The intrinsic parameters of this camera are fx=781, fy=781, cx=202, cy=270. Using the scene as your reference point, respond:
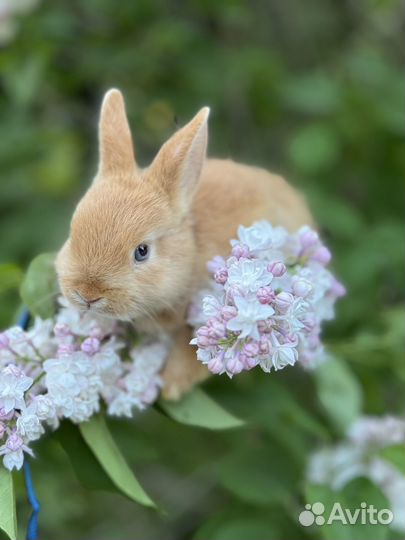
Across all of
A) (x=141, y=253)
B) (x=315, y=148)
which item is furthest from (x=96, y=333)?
(x=315, y=148)

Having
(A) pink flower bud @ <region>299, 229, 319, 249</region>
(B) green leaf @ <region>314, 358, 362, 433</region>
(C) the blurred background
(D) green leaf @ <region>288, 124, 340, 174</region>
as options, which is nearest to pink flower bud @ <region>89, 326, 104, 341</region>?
(A) pink flower bud @ <region>299, 229, 319, 249</region>

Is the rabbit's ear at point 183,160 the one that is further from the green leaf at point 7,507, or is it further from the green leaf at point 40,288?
the green leaf at point 7,507

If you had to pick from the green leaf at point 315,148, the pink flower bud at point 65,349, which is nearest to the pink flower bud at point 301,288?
the pink flower bud at point 65,349

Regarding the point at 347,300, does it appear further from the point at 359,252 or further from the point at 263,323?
the point at 263,323

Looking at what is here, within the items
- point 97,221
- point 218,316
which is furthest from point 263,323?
point 97,221

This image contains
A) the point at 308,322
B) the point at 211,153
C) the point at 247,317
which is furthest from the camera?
the point at 211,153

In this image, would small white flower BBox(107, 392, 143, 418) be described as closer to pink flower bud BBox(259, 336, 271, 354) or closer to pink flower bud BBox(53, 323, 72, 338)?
pink flower bud BBox(53, 323, 72, 338)

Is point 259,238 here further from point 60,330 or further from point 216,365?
point 60,330
